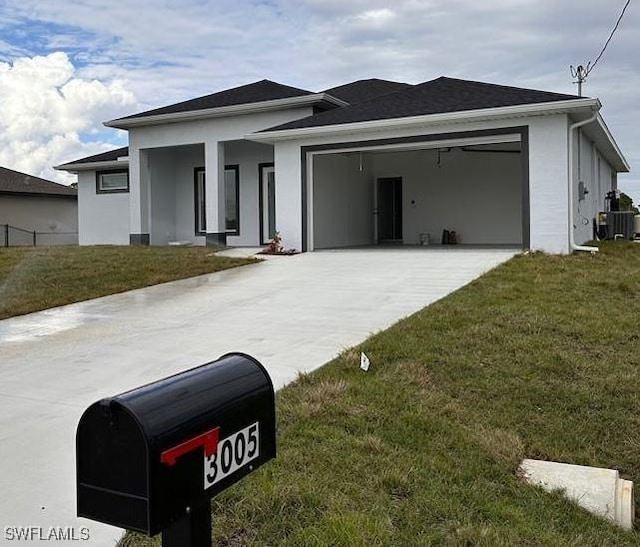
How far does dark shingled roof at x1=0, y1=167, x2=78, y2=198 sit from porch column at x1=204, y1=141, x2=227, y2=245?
41.9ft

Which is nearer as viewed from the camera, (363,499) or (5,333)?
(363,499)

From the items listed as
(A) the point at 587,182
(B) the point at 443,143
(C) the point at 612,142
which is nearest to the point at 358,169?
(B) the point at 443,143

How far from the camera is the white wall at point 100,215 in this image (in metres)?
20.7

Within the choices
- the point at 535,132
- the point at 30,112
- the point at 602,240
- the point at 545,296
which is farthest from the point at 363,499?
the point at 30,112

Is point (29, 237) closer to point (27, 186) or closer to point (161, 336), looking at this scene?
point (27, 186)

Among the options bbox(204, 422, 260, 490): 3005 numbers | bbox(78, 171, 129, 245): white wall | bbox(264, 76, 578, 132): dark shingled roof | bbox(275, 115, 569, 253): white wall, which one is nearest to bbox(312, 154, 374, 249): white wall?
bbox(264, 76, 578, 132): dark shingled roof

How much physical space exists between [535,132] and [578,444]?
9.15 meters

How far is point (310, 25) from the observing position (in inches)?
514

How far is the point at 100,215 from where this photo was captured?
69.5 feet

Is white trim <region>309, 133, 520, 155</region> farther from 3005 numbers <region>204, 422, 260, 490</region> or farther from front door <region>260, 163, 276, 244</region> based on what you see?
3005 numbers <region>204, 422, 260, 490</region>

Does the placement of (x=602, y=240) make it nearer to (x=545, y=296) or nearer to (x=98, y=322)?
Answer: (x=545, y=296)

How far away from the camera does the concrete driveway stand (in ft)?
12.0

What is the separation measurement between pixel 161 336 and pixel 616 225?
15.1m

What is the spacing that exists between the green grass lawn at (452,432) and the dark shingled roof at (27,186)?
937 inches
